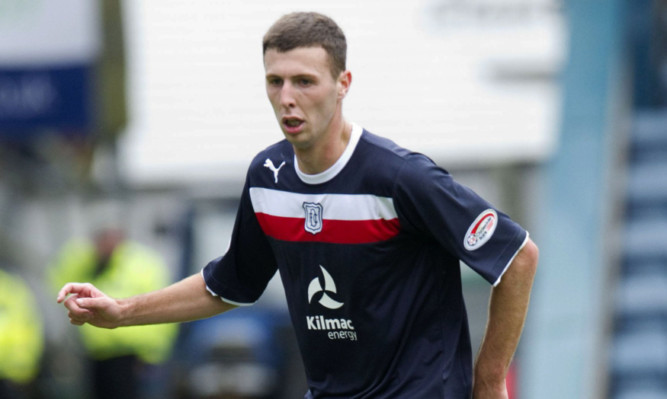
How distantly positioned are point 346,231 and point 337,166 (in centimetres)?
22

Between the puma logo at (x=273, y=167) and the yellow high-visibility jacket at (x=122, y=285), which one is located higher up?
the puma logo at (x=273, y=167)

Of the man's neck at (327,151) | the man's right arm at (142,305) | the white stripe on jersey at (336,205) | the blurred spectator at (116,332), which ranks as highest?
the man's neck at (327,151)

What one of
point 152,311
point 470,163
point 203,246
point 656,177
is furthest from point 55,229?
point 152,311

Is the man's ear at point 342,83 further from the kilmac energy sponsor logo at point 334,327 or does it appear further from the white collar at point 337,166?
the kilmac energy sponsor logo at point 334,327

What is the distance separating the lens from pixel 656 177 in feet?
33.6

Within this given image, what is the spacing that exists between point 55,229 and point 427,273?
19103 millimetres

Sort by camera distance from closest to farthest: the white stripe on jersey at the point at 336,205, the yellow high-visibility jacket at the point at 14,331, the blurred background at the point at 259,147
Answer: the white stripe on jersey at the point at 336,205
the blurred background at the point at 259,147
the yellow high-visibility jacket at the point at 14,331

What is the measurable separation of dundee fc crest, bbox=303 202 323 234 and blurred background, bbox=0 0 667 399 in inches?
202

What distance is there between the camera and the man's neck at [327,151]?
4.46m

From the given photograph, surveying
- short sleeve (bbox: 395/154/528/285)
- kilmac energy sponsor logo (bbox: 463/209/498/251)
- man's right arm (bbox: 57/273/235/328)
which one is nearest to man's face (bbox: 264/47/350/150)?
short sleeve (bbox: 395/154/528/285)

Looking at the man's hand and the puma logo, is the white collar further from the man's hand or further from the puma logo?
the man's hand

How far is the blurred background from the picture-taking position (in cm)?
970

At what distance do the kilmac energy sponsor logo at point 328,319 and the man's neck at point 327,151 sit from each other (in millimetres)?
341

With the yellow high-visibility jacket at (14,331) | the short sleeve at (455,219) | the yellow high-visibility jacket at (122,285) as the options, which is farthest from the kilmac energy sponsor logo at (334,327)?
the yellow high-visibility jacket at (14,331)
